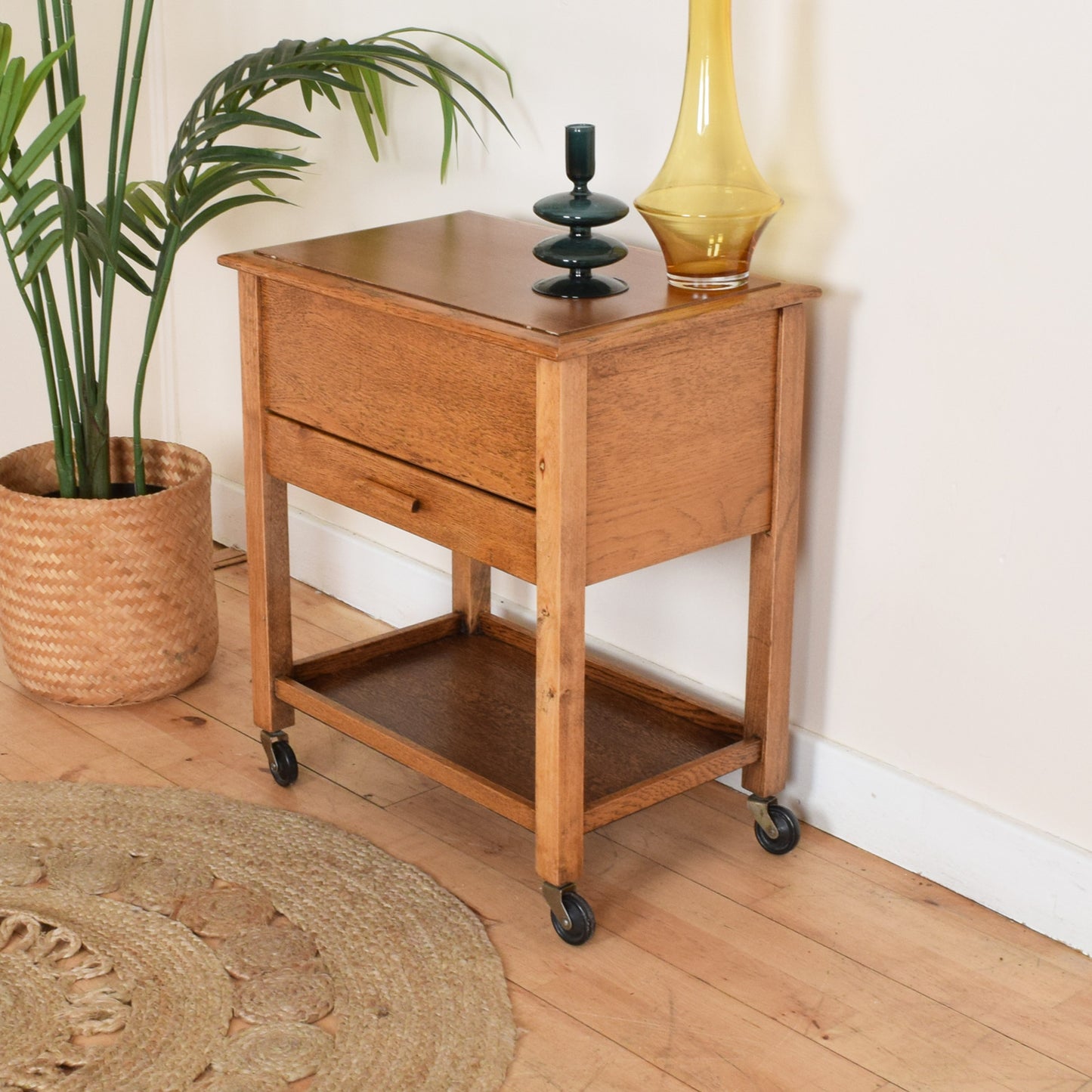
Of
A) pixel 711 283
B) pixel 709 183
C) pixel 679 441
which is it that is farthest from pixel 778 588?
pixel 709 183

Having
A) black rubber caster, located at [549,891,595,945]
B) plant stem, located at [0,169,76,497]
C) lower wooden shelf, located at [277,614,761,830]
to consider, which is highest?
plant stem, located at [0,169,76,497]

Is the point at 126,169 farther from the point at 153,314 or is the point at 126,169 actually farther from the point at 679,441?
the point at 679,441

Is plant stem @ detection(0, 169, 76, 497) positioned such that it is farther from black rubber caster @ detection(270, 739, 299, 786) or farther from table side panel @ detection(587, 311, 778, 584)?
table side panel @ detection(587, 311, 778, 584)

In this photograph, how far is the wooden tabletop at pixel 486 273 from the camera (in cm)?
164

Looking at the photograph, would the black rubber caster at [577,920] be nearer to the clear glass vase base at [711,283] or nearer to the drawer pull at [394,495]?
the drawer pull at [394,495]

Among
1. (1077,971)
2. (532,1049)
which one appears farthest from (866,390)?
(532,1049)

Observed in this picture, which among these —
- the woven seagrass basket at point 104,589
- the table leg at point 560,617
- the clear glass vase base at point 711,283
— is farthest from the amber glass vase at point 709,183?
the woven seagrass basket at point 104,589

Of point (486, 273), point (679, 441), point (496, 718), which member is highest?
point (486, 273)

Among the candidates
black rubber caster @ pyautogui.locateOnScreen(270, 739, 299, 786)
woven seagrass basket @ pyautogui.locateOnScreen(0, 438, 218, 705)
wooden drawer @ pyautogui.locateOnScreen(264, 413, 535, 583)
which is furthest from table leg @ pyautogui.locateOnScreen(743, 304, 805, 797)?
woven seagrass basket @ pyautogui.locateOnScreen(0, 438, 218, 705)

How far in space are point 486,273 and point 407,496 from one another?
283 mm

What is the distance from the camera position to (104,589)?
225 cm

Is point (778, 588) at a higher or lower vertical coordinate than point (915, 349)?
lower

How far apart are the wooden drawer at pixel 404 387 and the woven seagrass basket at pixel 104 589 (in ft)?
1.35

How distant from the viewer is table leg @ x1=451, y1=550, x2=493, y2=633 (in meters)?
2.27
